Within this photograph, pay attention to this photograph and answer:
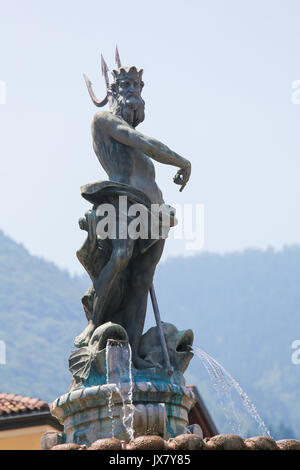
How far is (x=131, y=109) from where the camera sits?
12.1 metres

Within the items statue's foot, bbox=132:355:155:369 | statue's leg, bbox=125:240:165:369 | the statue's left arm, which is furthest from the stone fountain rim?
the statue's left arm

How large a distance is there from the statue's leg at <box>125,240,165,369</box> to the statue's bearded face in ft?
4.79

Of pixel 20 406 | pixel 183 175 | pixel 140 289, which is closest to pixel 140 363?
pixel 140 289

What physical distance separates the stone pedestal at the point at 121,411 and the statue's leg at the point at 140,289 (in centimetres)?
81

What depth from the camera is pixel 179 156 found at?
11883 millimetres

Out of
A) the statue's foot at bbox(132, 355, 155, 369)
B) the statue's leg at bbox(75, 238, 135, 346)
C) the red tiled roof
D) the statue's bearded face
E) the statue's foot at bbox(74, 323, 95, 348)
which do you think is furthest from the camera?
the red tiled roof

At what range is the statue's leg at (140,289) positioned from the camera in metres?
11.6

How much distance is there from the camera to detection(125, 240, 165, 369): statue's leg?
1156cm

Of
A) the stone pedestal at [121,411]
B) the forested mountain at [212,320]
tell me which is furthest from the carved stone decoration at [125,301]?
the forested mountain at [212,320]

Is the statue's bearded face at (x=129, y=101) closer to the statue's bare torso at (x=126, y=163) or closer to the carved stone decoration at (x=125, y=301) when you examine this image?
the carved stone decoration at (x=125, y=301)

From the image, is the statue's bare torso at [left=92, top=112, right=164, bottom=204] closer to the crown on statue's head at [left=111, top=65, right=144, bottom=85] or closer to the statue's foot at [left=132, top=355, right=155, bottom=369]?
the crown on statue's head at [left=111, top=65, right=144, bottom=85]

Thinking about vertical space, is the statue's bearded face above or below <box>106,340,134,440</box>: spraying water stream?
above

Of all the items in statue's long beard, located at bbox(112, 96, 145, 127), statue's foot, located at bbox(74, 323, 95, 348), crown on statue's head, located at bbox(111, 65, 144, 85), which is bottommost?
statue's foot, located at bbox(74, 323, 95, 348)
